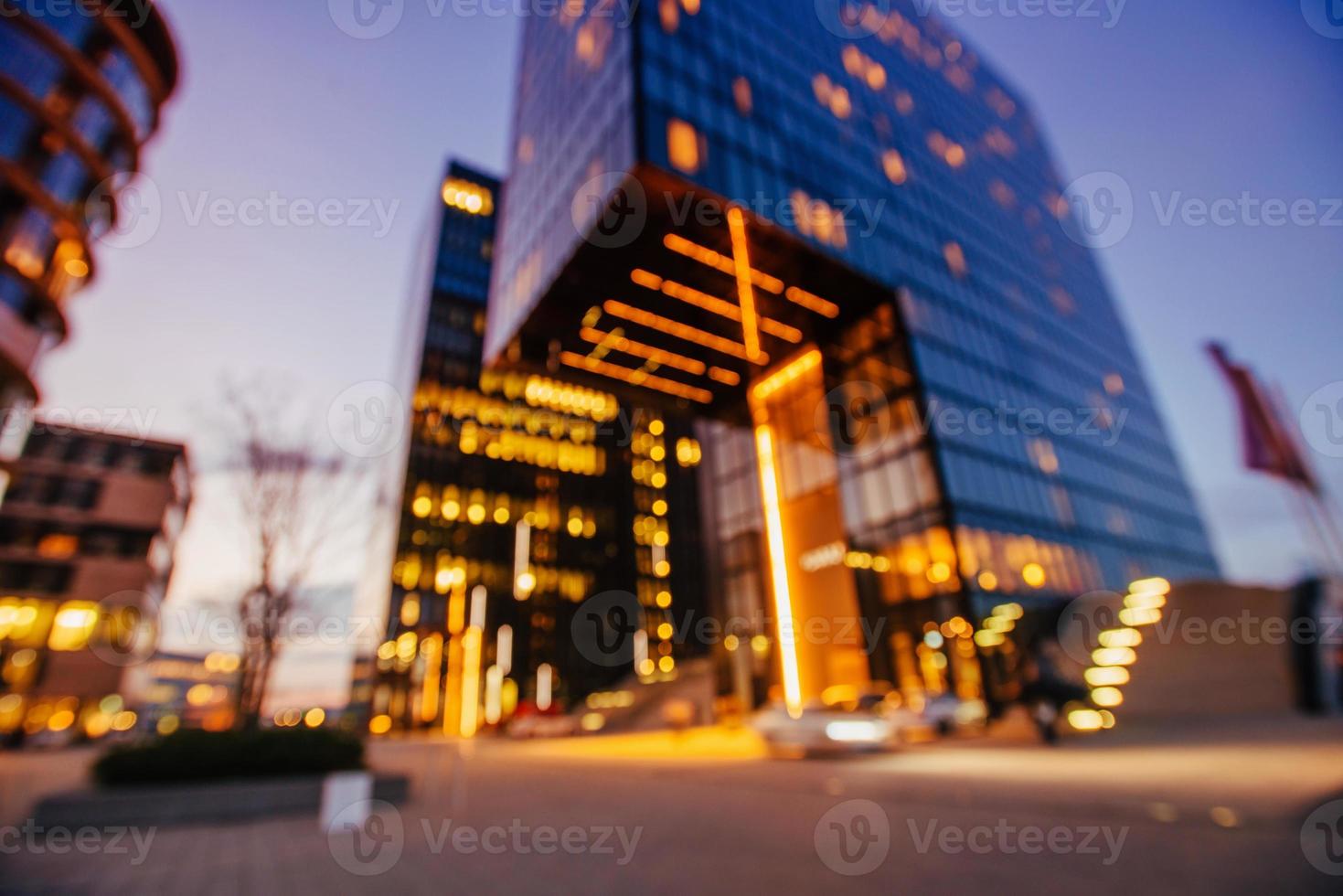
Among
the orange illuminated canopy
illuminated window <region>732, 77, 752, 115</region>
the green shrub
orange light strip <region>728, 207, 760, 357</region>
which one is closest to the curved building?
the orange illuminated canopy

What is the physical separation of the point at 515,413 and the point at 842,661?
5677cm

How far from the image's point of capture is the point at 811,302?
2936 cm

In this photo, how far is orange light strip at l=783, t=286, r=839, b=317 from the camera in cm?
2833

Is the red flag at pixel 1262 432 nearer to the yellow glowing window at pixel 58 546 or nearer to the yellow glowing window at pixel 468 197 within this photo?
the yellow glowing window at pixel 58 546

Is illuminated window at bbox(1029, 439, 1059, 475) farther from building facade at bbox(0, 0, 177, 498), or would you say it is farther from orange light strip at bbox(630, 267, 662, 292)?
building facade at bbox(0, 0, 177, 498)

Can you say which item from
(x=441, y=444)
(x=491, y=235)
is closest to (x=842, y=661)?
(x=441, y=444)

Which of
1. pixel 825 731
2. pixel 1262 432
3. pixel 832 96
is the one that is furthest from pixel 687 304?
pixel 1262 432

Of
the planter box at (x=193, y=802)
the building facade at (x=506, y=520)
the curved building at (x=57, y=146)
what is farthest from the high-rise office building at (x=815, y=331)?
the building facade at (x=506, y=520)

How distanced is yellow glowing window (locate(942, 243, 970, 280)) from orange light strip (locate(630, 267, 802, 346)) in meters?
11.8

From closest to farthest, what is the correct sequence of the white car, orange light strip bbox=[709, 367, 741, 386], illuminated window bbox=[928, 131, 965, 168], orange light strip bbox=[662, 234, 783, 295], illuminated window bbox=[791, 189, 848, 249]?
the white car < orange light strip bbox=[662, 234, 783, 295] < illuminated window bbox=[791, 189, 848, 249] < orange light strip bbox=[709, 367, 741, 386] < illuminated window bbox=[928, 131, 965, 168]

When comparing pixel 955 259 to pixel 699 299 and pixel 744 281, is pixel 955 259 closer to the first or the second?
pixel 744 281

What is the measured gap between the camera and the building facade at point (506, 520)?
55.4 meters

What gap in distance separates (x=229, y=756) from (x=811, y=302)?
27.7m

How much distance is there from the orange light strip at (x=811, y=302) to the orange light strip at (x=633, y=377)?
752 centimetres
